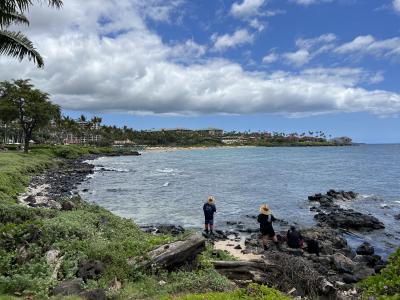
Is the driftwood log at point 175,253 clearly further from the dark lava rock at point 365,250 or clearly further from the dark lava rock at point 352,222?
the dark lava rock at point 352,222

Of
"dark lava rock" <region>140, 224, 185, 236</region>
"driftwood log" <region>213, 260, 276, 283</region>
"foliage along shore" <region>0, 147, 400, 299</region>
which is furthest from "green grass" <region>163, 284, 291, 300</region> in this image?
"dark lava rock" <region>140, 224, 185, 236</region>

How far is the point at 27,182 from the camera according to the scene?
39.4 meters

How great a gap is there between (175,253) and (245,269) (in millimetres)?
2427

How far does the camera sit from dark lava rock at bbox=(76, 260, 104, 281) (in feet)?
36.1

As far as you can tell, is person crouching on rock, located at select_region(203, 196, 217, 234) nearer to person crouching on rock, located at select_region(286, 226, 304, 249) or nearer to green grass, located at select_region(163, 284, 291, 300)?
person crouching on rock, located at select_region(286, 226, 304, 249)

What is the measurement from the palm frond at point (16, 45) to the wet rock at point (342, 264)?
1683cm

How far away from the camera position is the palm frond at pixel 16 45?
17.4 m

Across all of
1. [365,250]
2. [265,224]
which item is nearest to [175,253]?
[265,224]

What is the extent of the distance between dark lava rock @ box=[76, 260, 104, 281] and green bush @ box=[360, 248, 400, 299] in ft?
24.7

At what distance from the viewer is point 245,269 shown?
12664 millimetres

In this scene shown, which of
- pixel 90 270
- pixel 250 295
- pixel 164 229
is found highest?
pixel 250 295

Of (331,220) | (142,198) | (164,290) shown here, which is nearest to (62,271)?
(164,290)

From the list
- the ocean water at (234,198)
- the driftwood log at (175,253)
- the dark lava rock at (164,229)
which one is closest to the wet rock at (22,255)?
the driftwood log at (175,253)

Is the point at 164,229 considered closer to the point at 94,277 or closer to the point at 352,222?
the point at 352,222
